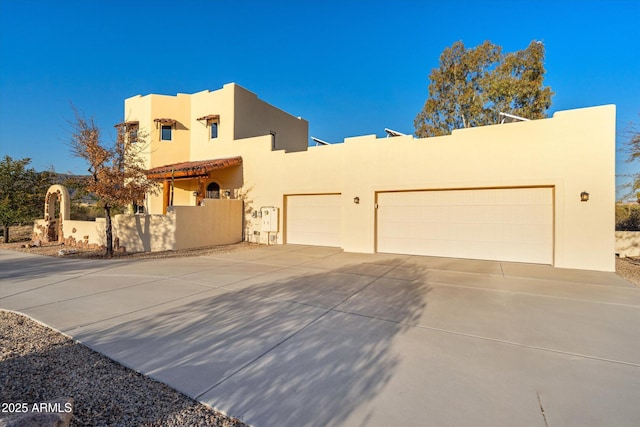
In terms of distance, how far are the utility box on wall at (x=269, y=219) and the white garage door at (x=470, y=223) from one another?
15.6 feet

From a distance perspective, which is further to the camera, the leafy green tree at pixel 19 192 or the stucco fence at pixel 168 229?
the leafy green tree at pixel 19 192

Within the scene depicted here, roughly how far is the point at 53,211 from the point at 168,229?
7649 millimetres

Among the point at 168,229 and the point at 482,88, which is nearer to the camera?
the point at 168,229

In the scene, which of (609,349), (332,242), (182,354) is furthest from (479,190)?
(182,354)

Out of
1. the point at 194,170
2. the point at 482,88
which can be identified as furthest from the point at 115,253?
the point at 482,88

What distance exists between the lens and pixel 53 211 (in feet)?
46.7

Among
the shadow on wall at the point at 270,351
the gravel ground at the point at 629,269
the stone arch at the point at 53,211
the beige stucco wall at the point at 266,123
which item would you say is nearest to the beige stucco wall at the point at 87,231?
the stone arch at the point at 53,211

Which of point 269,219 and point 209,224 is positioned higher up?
point 269,219

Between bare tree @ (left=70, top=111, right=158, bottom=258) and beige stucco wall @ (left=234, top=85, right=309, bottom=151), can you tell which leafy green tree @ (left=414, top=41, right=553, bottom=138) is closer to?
beige stucco wall @ (left=234, top=85, right=309, bottom=151)

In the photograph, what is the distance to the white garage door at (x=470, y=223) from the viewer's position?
884cm

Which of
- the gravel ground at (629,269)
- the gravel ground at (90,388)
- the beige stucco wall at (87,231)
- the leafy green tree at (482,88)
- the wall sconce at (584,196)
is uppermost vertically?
the leafy green tree at (482,88)

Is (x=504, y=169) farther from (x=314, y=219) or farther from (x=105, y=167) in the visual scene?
(x=105, y=167)

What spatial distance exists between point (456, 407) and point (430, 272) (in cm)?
551

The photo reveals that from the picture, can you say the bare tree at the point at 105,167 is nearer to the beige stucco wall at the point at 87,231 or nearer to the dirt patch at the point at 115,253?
the dirt patch at the point at 115,253
